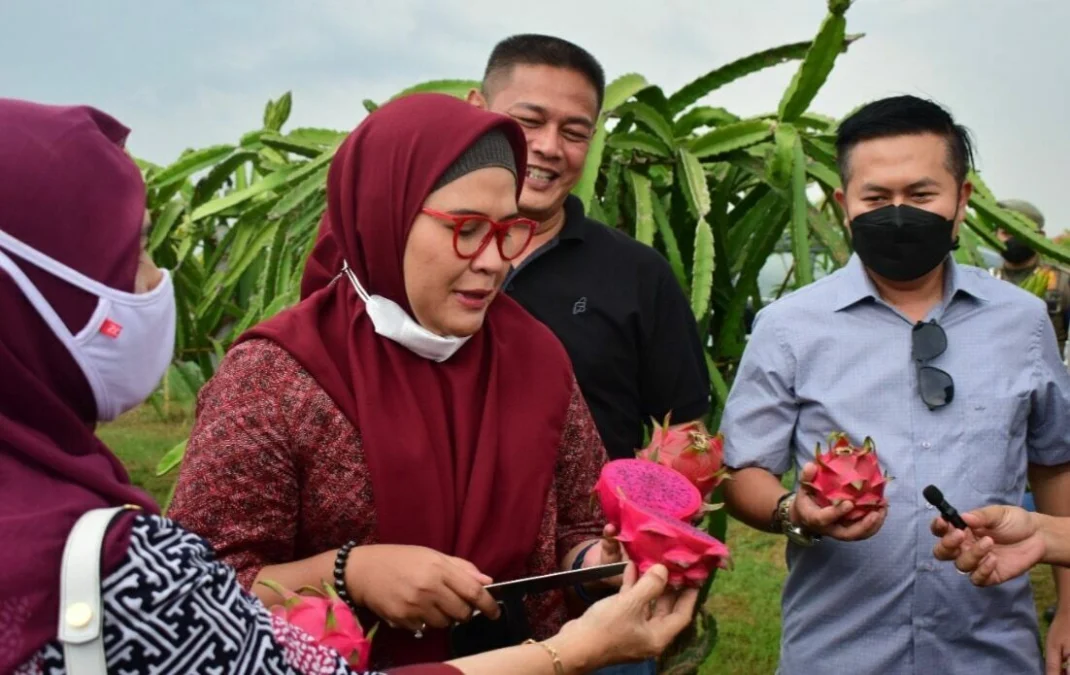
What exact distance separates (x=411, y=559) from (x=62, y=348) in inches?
25.7

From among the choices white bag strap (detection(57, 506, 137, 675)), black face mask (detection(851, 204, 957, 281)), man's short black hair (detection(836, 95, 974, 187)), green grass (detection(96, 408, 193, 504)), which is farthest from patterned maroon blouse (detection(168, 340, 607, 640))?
green grass (detection(96, 408, 193, 504))

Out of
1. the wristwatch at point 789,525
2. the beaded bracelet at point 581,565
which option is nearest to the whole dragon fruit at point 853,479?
the wristwatch at point 789,525

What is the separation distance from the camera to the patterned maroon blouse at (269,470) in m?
1.62

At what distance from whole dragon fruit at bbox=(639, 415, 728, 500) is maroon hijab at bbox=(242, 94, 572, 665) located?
194 mm

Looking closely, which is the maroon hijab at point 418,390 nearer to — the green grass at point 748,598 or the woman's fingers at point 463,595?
the woman's fingers at point 463,595

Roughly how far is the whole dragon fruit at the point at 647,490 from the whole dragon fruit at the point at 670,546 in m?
0.03

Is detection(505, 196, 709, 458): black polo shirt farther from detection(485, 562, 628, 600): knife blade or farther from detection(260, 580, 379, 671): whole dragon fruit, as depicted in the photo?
detection(260, 580, 379, 671): whole dragon fruit

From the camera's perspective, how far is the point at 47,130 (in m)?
1.18

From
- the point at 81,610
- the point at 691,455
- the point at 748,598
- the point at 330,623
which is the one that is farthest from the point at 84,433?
the point at 748,598

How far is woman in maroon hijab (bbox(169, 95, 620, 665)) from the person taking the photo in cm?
162

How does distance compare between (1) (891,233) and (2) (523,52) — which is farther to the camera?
(2) (523,52)

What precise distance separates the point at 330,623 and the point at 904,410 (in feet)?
4.28

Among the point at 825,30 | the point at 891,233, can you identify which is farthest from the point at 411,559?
the point at 825,30

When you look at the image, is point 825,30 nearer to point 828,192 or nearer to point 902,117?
point 828,192
